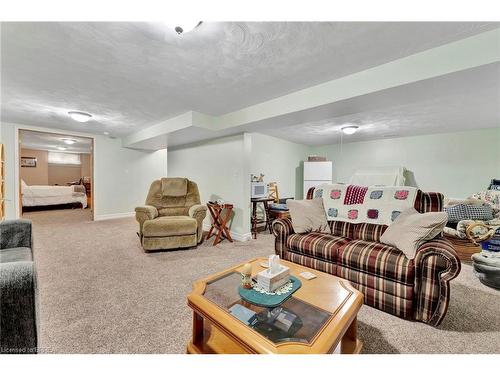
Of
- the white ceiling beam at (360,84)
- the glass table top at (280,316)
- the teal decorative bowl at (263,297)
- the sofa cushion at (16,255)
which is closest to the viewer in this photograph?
the glass table top at (280,316)

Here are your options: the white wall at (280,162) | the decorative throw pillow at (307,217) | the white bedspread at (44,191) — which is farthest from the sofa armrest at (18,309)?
the white bedspread at (44,191)

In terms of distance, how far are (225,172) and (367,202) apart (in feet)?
8.55

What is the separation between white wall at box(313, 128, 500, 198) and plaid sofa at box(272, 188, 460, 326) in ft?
12.5

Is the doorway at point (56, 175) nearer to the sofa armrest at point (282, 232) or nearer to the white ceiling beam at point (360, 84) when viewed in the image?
the white ceiling beam at point (360, 84)

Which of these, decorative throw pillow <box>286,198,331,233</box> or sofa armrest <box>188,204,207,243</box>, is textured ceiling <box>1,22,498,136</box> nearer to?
decorative throw pillow <box>286,198,331,233</box>

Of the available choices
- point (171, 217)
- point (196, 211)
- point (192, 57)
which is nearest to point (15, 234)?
point (171, 217)

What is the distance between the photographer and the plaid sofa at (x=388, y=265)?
1.52 m

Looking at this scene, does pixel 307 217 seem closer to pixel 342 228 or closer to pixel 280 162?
pixel 342 228

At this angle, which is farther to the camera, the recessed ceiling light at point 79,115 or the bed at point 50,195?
the bed at point 50,195

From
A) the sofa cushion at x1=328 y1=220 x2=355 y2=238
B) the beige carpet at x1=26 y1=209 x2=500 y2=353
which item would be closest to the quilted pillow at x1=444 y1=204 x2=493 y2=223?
the beige carpet at x1=26 y1=209 x2=500 y2=353

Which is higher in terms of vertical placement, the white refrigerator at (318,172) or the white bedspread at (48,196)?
the white refrigerator at (318,172)

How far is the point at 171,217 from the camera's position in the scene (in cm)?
342

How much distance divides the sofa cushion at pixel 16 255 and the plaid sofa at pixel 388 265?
2257 millimetres

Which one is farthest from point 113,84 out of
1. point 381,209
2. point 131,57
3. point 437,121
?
point 437,121
